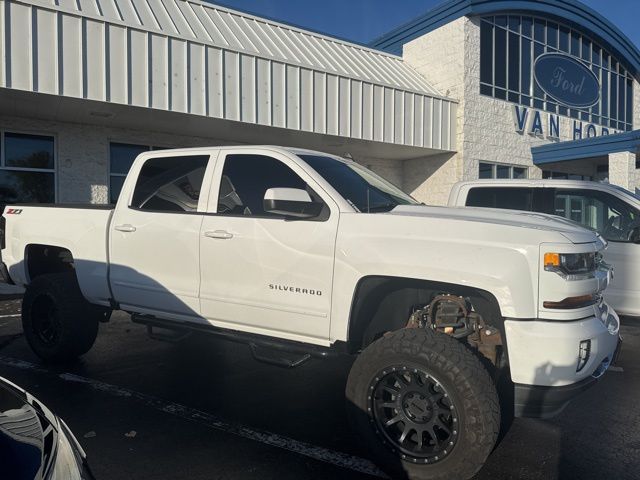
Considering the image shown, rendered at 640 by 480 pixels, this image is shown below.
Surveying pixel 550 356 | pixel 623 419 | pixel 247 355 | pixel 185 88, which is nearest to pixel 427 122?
pixel 185 88

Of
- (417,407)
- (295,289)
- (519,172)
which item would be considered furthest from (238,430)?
(519,172)

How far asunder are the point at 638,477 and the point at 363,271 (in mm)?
2143

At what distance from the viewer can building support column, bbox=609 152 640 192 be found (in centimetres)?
1546

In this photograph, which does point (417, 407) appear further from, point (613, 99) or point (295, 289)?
point (613, 99)

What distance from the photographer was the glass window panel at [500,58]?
56.5 ft

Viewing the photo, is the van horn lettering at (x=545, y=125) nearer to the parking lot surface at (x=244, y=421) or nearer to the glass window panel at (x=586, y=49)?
the glass window panel at (x=586, y=49)

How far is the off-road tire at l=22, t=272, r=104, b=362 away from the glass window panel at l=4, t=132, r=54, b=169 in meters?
6.91

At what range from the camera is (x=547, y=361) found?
2.91m

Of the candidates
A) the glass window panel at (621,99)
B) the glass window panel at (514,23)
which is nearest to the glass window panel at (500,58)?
the glass window panel at (514,23)

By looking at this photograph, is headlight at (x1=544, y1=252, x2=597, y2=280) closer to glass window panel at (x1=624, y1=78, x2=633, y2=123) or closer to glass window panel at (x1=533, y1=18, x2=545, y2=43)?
glass window panel at (x1=533, y1=18, x2=545, y2=43)

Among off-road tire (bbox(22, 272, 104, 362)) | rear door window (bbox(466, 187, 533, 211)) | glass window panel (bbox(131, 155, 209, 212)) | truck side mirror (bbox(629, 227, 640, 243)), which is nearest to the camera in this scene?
glass window panel (bbox(131, 155, 209, 212))

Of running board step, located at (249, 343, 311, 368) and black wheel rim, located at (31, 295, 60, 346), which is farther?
black wheel rim, located at (31, 295, 60, 346)

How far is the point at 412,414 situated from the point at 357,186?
175 centimetres

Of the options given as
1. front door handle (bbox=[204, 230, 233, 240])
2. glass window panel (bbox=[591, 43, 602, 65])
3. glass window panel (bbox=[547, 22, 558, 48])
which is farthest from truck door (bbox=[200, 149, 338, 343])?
glass window panel (bbox=[591, 43, 602, 65])
